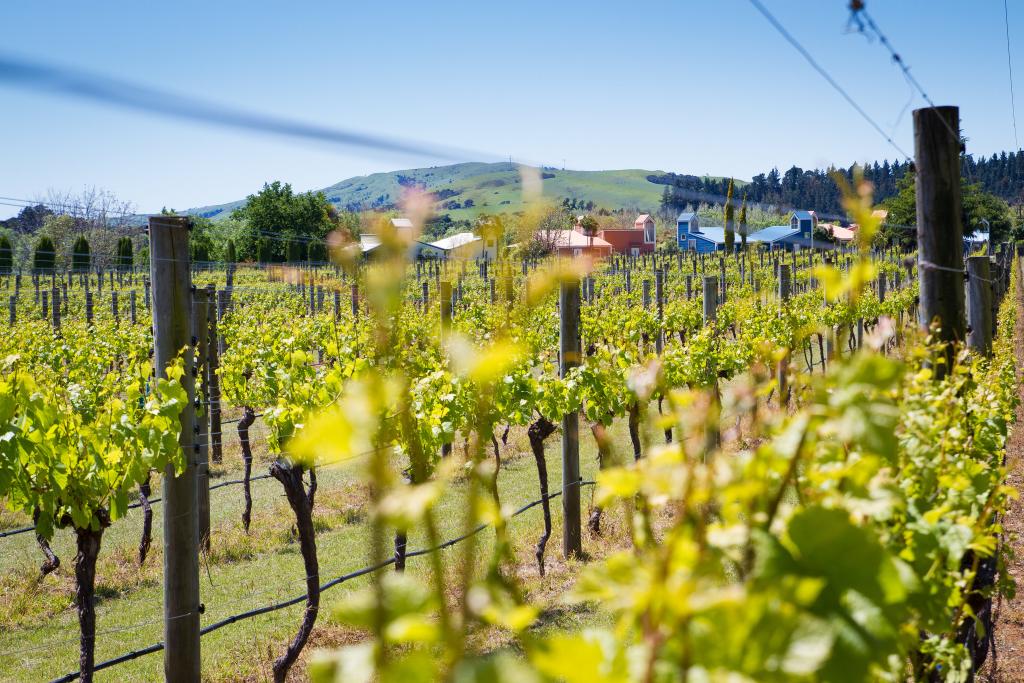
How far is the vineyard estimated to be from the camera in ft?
2.08

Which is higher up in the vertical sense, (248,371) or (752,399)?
(752,399)

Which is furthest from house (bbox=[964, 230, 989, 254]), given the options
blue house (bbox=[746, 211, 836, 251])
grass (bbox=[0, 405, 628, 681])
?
grass (bbox=[0, 405, 628, 681])

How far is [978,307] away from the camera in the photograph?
5.95 m

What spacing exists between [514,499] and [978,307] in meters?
4.58

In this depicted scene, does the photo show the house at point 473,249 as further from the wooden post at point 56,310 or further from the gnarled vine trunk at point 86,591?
the wooden post at point 56,310

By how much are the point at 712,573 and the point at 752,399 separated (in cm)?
17

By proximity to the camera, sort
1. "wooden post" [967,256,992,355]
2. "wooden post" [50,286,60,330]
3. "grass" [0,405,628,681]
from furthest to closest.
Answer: "wooden post" [50,286,60,330] < "wooden post" [967,256,992,355] < "grass" [0,405,628,681]

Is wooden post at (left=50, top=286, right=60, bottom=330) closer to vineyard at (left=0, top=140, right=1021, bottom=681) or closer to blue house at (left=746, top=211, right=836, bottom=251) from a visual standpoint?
vineyard at (left=0, top=140, right=1021, bottom=681)

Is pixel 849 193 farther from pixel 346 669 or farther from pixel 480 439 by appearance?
pixel 346 669

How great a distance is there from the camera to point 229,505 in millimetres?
9055

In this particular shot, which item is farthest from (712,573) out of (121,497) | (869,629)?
(121,497)

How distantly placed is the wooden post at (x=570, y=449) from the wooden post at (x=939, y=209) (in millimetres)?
2767

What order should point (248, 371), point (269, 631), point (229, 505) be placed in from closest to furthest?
1. point (269, 631)
2. point (229, 505)
3. point (248, 371)

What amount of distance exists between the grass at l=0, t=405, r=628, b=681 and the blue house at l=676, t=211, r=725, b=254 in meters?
2.81
